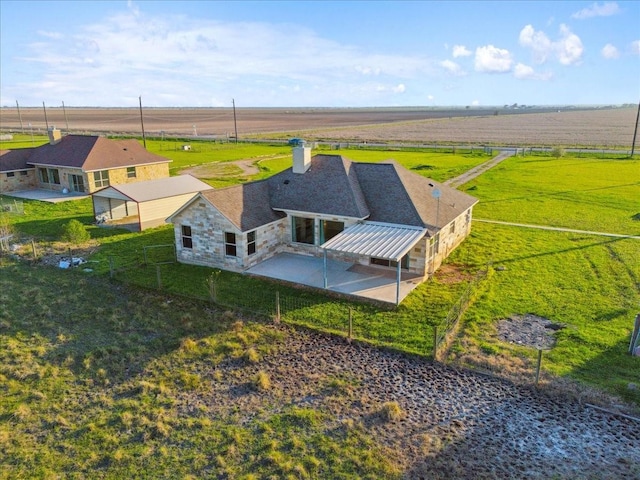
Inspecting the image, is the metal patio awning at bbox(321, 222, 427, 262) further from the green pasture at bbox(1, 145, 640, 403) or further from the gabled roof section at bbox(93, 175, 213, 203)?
the gabled roof section at bbox(93, 175, 213, 203)

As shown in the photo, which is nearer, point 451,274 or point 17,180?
point 451,274

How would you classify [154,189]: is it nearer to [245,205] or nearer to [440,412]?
[245,205]

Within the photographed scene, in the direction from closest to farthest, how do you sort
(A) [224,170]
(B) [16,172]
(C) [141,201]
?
1. (C) [141,201]
2. (B) [16,172]
3. (A) [224,170]

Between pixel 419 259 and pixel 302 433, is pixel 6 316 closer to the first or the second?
pixel 302 433

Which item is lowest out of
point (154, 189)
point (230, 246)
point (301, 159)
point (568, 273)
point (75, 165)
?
point (568, 273)

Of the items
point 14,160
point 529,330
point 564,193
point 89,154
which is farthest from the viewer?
point 14,160

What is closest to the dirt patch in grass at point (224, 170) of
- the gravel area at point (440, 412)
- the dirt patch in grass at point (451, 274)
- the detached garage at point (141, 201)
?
the detached garage at point (141, 201)

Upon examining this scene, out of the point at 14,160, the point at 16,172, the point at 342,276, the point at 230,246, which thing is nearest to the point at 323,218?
the point at 342,276

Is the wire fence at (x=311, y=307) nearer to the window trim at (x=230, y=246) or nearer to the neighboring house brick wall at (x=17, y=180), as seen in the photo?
the window trim at (x=230, y=246)

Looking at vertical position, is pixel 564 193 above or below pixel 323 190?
below
